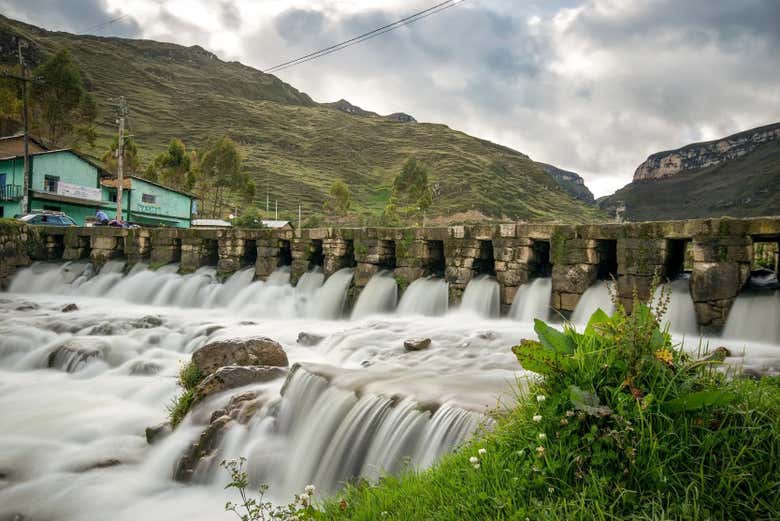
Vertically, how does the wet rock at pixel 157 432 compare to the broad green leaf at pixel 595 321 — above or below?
below

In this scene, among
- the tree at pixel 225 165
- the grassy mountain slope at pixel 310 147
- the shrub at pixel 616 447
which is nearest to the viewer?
the shrub at pixel 616 447

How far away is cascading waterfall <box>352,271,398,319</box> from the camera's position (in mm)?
13305

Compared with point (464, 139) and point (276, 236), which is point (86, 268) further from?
point (464, 139)

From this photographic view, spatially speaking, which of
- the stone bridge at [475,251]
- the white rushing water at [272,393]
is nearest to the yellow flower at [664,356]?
the stone bridge at [475,251]

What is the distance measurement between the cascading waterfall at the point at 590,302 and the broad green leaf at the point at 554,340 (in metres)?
7.33

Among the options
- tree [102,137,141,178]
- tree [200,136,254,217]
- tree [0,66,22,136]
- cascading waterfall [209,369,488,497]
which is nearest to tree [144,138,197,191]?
tree [102,137,141,178]

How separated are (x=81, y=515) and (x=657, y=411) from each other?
5.65 meters

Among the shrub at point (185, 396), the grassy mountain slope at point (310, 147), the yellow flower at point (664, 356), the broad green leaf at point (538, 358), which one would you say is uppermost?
the grassy mountain slope at point (310, 147)

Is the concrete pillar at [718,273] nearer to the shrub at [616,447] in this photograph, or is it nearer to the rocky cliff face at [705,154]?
the shrub at [616,447]

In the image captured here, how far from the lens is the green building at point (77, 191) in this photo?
122ft

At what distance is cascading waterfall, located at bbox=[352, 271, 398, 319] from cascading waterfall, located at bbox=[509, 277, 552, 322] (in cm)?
371

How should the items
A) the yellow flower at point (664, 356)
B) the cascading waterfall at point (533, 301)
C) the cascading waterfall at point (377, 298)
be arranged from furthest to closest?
the cascading waterfall at point (377, 298)
the cascading waterfall at point (533, 301)
the yellow flower at point (664, 356)

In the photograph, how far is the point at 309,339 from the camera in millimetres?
9992

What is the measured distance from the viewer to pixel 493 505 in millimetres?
2451
